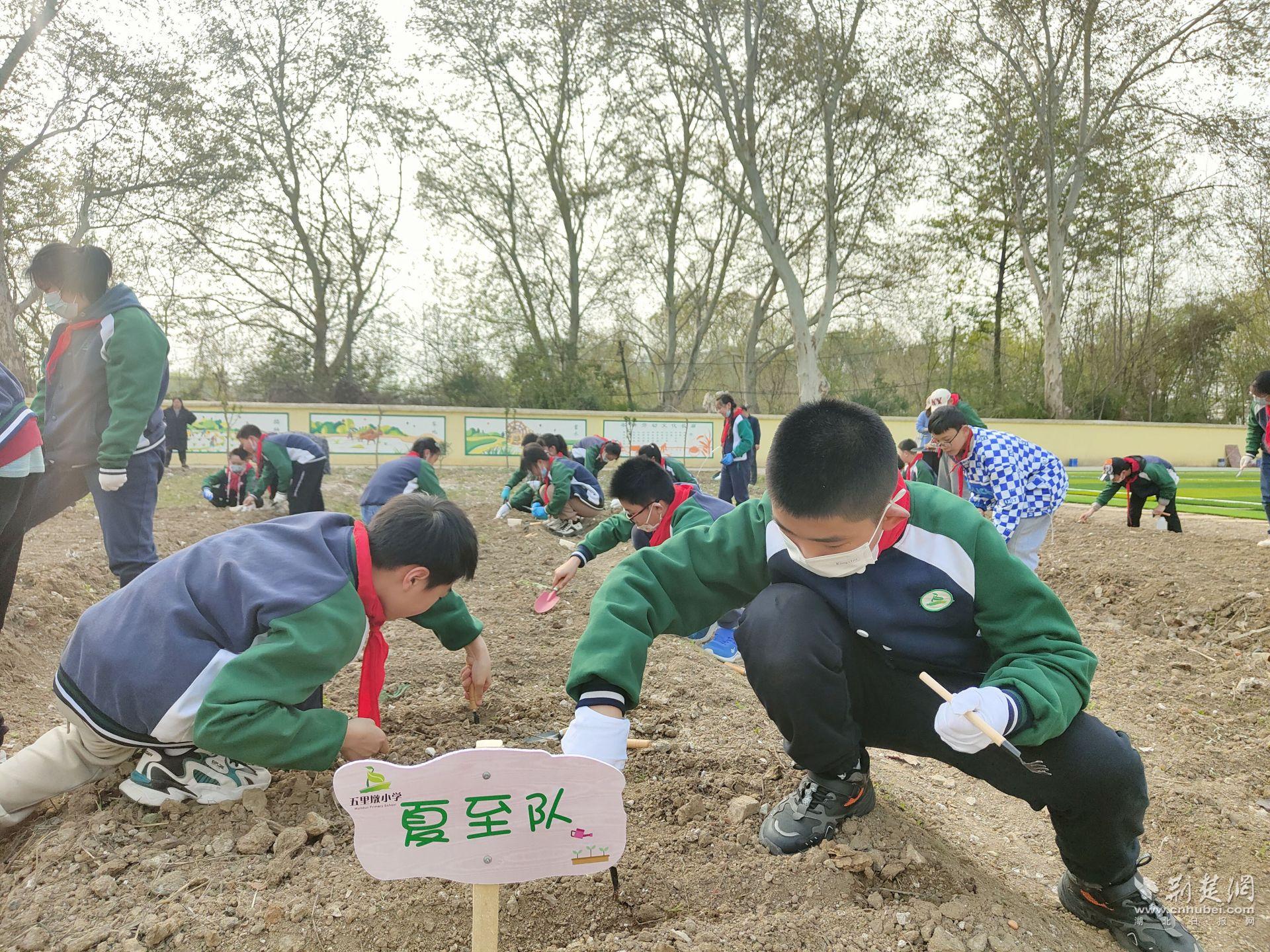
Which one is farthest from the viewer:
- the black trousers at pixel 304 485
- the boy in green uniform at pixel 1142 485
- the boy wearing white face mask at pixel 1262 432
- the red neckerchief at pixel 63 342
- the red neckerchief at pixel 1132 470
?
the black trousers at pixel 304 485

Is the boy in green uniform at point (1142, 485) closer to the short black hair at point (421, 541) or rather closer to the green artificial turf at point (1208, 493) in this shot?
the green artificial turf at point (1208, 493)

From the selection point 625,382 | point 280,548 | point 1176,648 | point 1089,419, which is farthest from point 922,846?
point 1089,419

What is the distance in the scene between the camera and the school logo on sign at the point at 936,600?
5.96 ft

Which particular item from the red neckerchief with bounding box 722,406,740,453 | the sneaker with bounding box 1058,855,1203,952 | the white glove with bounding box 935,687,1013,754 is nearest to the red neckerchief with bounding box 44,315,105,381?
the white glove with bounding box 935,687,1013,754

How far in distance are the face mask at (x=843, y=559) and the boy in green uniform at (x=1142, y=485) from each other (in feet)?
23.3

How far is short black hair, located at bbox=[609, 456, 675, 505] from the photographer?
393 cm

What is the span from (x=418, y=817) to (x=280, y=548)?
982mm

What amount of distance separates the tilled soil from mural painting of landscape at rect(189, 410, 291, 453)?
13.4 metres

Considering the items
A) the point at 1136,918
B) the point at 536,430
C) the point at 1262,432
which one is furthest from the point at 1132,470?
the point at 536,430

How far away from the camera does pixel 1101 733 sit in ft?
5.54

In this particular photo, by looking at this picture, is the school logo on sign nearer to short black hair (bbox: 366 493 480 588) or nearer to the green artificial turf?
short black hair (bbox: 366 493 480 588)

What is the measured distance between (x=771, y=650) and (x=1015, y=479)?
403cm

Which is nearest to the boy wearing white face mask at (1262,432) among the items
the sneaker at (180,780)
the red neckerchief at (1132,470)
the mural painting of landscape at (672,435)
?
the red neckerchief at (1132,470)

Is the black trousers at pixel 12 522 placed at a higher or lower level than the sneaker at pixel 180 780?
higher
